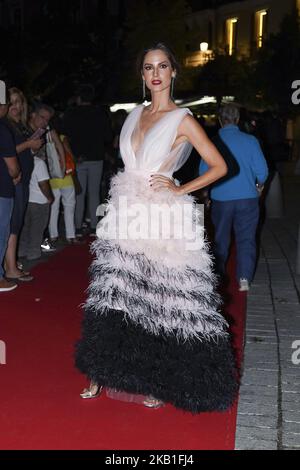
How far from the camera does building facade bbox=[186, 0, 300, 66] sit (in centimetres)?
3192

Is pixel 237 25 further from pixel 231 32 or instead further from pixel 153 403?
pixel 153 403

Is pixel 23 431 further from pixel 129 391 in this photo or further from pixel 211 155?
pixel 211 155

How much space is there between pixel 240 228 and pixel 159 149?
2.70 metres

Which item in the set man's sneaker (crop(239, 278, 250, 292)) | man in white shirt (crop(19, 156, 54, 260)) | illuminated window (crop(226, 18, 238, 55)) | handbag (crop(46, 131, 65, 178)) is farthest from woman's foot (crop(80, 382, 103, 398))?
illuminated window (crop(226, 18, 238, 55))

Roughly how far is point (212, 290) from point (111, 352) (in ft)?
2.19

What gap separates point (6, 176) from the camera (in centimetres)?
518

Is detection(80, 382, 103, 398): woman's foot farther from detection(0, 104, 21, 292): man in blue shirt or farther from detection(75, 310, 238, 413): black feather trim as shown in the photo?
detection(0, 104, 21, 292): man in blue shirt

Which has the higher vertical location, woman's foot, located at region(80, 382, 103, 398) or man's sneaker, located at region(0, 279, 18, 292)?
man's sneaker, located at region(0, 279, 18, 292)

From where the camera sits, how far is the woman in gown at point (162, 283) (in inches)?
124

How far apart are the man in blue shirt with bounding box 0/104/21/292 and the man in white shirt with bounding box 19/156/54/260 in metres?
1.09

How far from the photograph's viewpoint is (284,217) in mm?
10375

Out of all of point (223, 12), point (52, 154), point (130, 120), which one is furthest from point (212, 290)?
point (223, 12)

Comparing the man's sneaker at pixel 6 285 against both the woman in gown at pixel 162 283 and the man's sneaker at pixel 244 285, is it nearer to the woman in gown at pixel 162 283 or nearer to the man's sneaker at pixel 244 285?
the man's sneaker at pixel 244 285

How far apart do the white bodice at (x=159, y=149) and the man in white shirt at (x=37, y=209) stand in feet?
11.0
